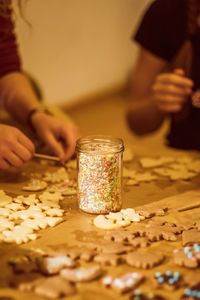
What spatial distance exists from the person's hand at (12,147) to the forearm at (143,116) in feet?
3.13

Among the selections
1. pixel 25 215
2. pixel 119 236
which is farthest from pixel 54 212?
pixel 119 236

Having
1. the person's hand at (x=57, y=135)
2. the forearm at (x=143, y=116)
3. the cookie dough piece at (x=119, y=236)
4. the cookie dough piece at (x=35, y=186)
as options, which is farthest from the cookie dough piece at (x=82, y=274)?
the forearm at (x=143, y=116)

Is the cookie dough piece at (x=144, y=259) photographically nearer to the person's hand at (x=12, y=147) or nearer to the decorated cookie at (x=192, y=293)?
the decorated cookie at (x=192, y=293)

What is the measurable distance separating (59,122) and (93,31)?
3.41 m

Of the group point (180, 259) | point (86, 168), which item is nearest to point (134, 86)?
point (86, 168)

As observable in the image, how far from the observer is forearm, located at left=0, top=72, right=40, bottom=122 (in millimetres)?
1601

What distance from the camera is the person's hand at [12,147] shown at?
1.21 meters

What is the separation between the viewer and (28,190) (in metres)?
1.22

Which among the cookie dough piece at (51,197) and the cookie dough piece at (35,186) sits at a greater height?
the cookie dough piece at (51,197)

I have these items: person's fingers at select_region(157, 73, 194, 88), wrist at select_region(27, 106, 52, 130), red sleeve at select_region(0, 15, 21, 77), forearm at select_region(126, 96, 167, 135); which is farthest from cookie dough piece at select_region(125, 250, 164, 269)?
forearm at select_region(126, 96, 167, 135)

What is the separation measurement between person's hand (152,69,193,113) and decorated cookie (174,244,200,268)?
0.94 m

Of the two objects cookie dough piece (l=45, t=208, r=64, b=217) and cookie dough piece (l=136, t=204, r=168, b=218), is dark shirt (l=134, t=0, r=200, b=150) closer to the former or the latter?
cookie dough piece (l=136, t=204, r=168, b=218)

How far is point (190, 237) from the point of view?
917 mm

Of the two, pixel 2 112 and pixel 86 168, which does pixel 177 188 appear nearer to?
pixel 86 168
